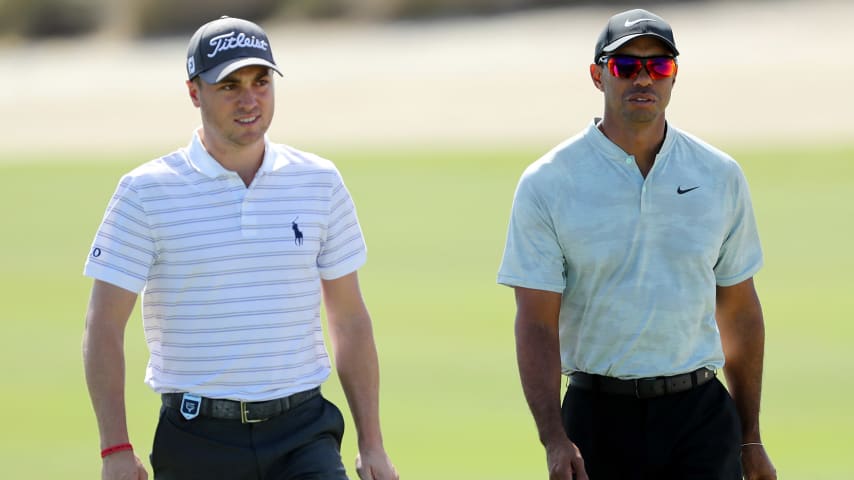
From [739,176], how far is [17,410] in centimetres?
681

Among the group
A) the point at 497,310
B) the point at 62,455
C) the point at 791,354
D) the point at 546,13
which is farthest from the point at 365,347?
the point at 546,13

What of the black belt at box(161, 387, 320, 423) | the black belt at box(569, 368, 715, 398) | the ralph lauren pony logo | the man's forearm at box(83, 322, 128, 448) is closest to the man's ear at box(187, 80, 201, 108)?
the ralph lauren pony logo

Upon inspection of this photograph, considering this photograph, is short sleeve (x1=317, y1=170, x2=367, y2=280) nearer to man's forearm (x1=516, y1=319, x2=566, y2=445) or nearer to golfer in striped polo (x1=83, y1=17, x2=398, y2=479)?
golfer in striped polo (x1=83, y1=17, x2=398, y2=479)

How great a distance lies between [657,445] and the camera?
5301 millimetres

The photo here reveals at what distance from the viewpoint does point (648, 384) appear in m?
5.32

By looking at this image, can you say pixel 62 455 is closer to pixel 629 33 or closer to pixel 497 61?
pixel 629 33

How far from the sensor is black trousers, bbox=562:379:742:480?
5.31 metres

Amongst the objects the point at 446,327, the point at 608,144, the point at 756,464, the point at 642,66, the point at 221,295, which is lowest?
the point at 756,464

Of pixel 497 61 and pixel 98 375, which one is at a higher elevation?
pixel 497 61

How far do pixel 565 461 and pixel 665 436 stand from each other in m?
0.42

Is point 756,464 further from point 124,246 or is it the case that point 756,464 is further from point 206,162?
point 124,246

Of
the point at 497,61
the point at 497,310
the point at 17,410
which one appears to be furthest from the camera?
the point at 497,61

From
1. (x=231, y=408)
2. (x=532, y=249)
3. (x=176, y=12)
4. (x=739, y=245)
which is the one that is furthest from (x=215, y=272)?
(x=176, y=12)

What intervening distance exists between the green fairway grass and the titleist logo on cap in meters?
4.37
